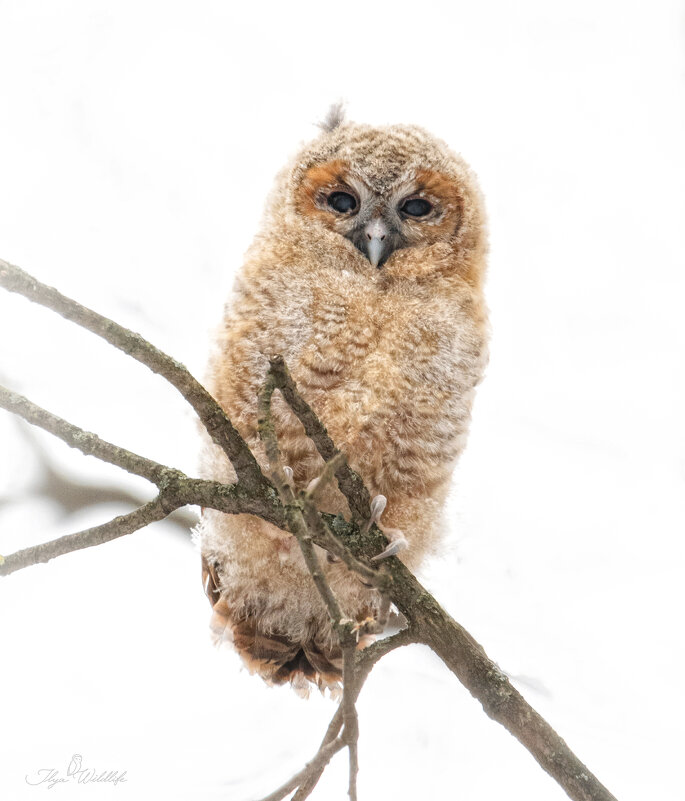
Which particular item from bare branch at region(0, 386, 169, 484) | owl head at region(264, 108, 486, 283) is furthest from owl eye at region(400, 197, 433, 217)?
bare branch at region(0, 386, 169, 484)

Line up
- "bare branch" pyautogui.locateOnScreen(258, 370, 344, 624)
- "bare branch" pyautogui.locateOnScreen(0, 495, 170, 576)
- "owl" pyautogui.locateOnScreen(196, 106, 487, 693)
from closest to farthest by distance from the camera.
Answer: "bare branch" pyautogui.locateOnScreen(258, 370, 344, 624), "bare branch" pyautogui.locateOnScreen(0, 495, 170, 576), "owl" pyautogui.locateOnScreen(196, 106, 487, 693)

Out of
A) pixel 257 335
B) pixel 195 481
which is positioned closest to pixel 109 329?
pixel 195 481

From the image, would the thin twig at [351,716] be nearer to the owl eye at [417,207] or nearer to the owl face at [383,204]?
the owl face at [383,204]

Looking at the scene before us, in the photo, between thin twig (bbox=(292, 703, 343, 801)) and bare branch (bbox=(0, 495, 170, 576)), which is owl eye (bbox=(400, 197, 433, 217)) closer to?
bare branch (bbox=(0, 495, 170, 576))

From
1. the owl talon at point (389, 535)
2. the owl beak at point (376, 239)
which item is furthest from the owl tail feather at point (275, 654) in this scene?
the owl beak at point (376, 239)

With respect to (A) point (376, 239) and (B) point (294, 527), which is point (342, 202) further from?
(B) point (294, 527)

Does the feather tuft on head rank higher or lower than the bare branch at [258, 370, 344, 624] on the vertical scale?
higher

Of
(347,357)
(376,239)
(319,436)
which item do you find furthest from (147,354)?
(376,239)
